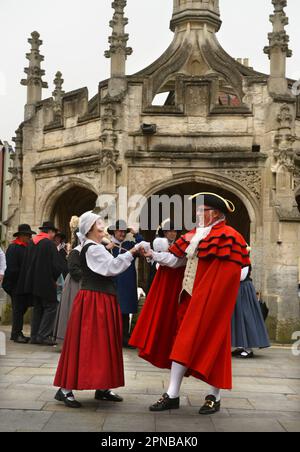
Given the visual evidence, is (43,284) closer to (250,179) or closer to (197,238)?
(197,238)

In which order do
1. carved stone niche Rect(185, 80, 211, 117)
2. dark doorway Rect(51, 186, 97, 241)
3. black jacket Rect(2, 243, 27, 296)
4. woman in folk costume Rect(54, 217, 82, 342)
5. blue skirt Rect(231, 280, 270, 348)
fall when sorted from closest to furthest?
blue skirt Rect(231, 280, 270, 348)
woman in folk costume Rect(54, 217, 82, 342)
black jacket Rect(2, 243, 27, 296)
carved stone niche Rect(185, 80, 211, 117)
dark doorway Rect(51, 186, 97, 241)

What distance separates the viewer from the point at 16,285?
9930mm

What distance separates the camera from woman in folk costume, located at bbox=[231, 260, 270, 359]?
8000mm

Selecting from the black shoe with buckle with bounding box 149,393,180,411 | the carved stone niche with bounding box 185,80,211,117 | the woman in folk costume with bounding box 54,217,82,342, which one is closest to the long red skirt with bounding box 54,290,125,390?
the black shoe with buckle with bounding box 149,393,180,411

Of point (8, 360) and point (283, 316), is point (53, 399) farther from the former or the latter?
point (283, 316)

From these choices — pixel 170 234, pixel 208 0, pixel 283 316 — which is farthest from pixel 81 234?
pixel 208 0

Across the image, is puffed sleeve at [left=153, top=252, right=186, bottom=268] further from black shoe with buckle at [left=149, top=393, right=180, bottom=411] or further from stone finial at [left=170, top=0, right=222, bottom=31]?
stone finial at [left=170, top=0, right=222, bottom=31]

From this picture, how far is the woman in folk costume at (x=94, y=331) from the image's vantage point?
5145 mm

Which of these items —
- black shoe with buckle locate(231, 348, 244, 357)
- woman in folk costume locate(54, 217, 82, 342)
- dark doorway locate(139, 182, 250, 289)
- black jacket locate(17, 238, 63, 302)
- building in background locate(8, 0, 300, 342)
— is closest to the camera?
woman in folk costume locate(54, 217, 82, 342)

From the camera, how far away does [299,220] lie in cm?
1188

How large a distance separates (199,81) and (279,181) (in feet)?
8.59

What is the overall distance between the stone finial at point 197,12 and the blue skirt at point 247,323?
26.1ft

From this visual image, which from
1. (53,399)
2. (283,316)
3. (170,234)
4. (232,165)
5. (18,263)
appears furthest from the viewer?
(232,165)

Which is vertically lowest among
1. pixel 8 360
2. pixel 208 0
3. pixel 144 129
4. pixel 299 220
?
pixel 8 360
